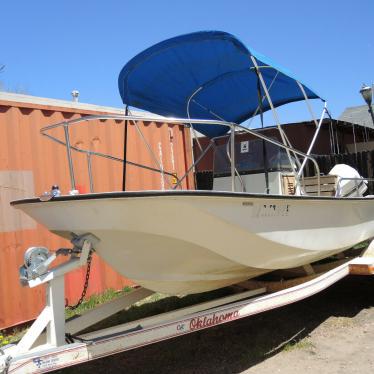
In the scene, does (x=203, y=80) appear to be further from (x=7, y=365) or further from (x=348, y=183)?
(x=7, y=365)

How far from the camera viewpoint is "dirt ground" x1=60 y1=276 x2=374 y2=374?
3.86 m

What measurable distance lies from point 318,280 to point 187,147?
12.2ft

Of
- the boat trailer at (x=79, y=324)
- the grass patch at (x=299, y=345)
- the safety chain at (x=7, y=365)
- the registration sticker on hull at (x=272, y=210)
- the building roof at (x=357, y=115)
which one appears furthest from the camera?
the building roof at (x=357, y=115)

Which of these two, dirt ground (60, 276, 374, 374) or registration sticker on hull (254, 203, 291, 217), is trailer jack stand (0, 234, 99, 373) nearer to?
dirt ground (60, 276, 374, 374)

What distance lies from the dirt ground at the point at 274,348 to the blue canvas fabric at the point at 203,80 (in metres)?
2.44

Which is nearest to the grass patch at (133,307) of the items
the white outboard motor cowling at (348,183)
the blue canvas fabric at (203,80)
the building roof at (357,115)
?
the white outboard motor cowling at (348,183)

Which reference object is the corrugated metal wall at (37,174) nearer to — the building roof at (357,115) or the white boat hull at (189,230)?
the white boat hull at (189,230)

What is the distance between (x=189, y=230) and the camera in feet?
10.9

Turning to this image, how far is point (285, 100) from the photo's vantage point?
19.4ft

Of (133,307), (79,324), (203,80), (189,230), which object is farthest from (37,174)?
(189,230)

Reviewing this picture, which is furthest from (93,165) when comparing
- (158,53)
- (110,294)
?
(158,53)

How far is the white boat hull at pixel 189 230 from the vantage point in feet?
10.3

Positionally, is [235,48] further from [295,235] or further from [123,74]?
[295,235]

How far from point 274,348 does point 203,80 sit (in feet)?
9.61
